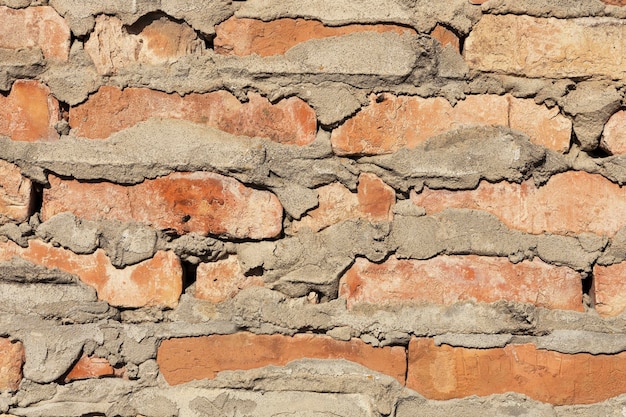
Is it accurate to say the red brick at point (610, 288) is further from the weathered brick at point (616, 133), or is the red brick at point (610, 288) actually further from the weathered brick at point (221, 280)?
the weathered brick at point (221, 280)

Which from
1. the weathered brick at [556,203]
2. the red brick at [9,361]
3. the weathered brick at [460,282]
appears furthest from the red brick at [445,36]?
the red brick at [9,361]

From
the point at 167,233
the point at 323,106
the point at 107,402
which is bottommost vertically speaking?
the point at 107,402

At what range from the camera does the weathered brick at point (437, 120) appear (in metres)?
A: 1.03

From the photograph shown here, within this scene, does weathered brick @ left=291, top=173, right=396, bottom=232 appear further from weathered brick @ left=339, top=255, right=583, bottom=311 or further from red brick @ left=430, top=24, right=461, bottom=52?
red brick @ left=430, top=24, right=461, bottom=52

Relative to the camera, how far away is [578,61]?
3.35 feet

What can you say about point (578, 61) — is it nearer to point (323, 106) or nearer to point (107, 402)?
point (323, 106)

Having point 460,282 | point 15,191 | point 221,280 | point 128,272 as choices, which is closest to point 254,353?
point 221,280

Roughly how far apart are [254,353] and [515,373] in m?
0.43

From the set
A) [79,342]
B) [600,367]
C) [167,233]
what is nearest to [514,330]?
[600,367]

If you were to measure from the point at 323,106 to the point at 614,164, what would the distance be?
48 centimetres

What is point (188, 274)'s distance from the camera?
107 centimetres

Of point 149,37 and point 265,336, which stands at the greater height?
point 149,37

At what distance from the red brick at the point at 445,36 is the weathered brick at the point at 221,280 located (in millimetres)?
487

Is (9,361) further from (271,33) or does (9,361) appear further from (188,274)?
(271,33)
